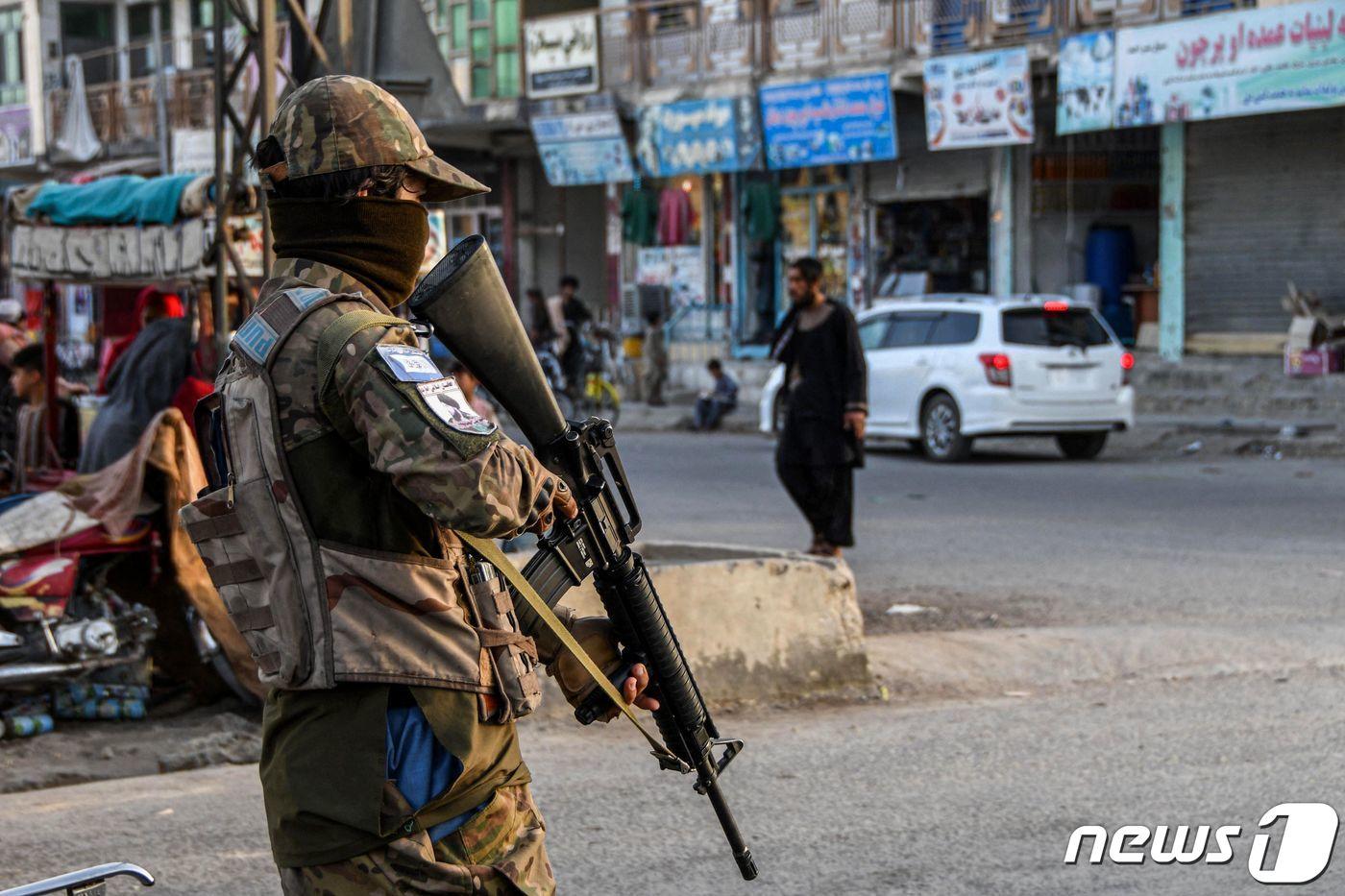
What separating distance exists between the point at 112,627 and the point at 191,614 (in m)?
0.47

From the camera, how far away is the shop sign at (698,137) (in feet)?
79.6

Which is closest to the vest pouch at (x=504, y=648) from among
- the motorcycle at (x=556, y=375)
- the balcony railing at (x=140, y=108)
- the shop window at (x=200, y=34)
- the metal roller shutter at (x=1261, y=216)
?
the motorcycle at (x=556, y=375)

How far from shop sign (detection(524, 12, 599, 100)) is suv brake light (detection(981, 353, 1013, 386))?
12344mm

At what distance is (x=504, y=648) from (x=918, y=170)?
71.1ft

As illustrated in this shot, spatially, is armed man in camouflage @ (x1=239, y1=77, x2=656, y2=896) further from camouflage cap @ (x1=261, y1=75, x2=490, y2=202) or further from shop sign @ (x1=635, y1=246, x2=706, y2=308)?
shop sign @ (x1=635, y1=246, x2=706, y2=308)

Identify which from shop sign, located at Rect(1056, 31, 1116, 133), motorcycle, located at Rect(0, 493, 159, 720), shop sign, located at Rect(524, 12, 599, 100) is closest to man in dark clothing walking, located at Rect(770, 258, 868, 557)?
motorcycle, located at Rect(0, 493, 159, 720)

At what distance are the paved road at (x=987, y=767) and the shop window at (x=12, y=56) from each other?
32.9 meters

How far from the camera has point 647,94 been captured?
25.7 metres

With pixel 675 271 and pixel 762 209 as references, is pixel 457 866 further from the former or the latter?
pixel 675 271

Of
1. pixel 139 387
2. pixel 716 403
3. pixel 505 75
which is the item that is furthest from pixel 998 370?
pixel 505 75

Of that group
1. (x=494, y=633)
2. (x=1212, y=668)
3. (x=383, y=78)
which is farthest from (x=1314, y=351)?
(x=494, y=633)

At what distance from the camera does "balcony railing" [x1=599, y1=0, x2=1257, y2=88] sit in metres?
20.2

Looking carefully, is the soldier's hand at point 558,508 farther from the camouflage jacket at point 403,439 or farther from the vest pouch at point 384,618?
the vest pouch at point 384,618

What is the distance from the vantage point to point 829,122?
2311cm
